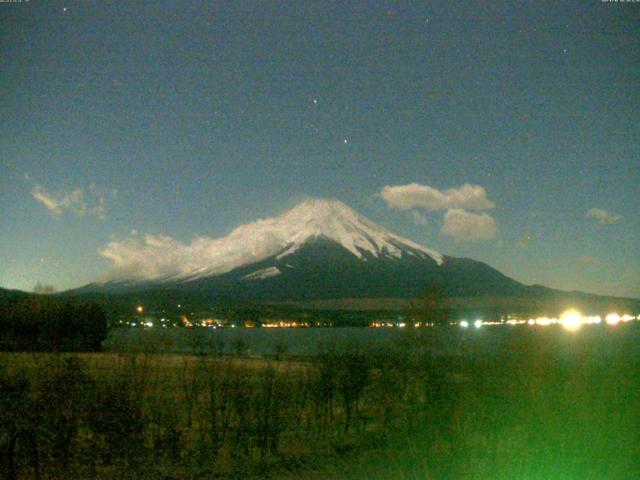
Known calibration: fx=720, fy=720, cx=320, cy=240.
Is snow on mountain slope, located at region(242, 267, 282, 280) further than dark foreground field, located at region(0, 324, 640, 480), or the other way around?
snow on mountain slope, located at region(242, 267, 282, 280)

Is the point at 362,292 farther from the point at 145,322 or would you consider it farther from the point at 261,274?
the point at 145,322

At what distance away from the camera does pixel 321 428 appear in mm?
13617

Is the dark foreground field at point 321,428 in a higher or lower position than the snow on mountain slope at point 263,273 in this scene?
lower

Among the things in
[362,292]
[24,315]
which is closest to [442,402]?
[24,315]

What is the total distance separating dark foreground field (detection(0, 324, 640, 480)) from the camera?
848cm

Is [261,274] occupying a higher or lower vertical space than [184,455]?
higher

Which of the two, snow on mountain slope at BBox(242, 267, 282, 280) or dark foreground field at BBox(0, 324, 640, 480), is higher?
snow on mountain slope at BBox(242, 267, 282, 280)

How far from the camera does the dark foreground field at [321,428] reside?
848 cm

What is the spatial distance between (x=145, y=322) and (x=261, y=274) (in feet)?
223

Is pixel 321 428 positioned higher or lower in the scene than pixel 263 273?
lower

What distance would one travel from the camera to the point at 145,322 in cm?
8112

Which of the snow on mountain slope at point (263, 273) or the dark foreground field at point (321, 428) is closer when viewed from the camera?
the dark foreground field at point (321, 428)

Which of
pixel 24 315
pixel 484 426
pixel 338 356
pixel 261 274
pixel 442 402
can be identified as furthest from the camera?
pixel 261 274

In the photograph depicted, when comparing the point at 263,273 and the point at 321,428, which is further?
the point at 263,273
